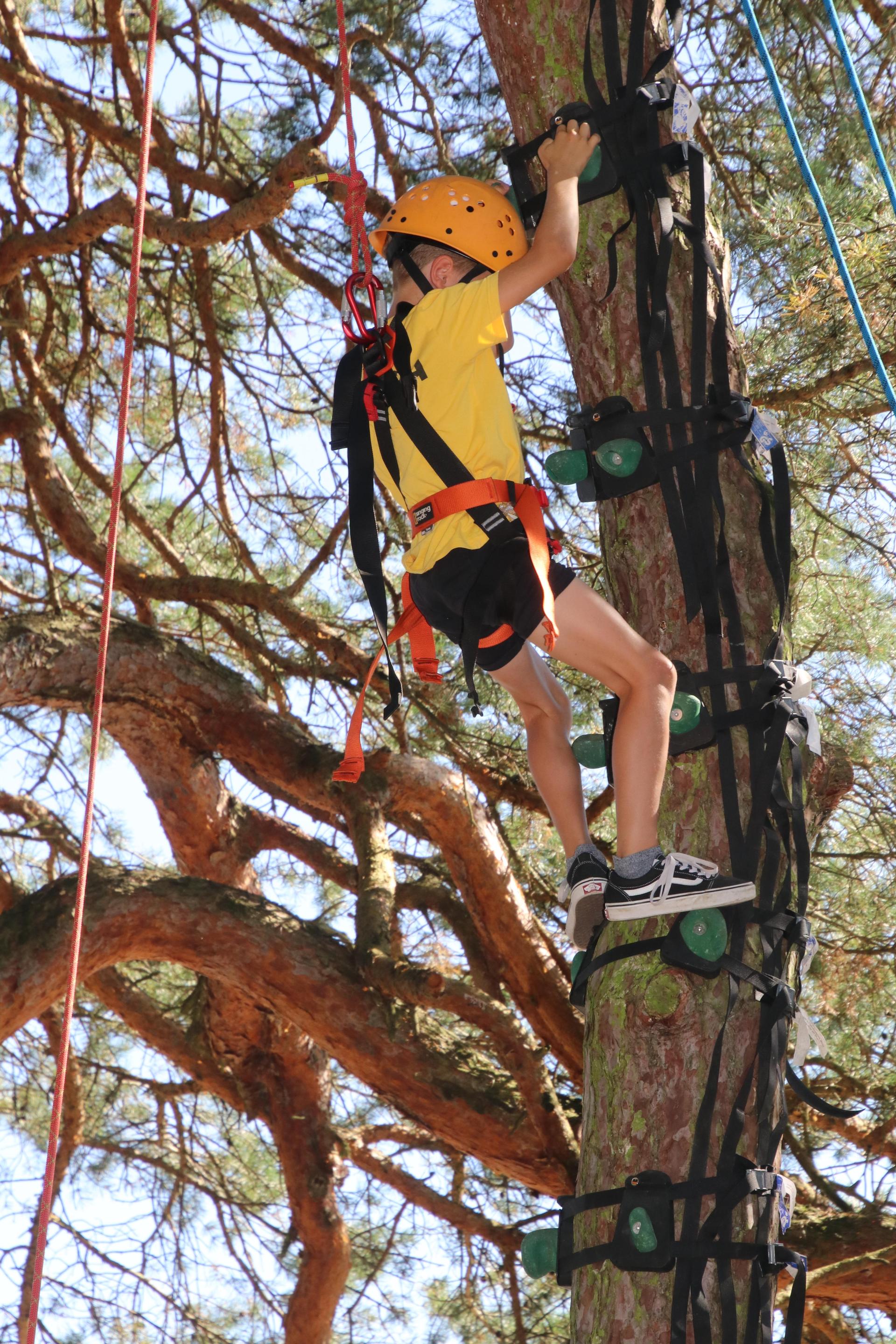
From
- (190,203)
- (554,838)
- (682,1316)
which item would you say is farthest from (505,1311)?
(190,203)

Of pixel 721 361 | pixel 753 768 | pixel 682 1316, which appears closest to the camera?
pixel 682 1316

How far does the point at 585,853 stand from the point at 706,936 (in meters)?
0.43

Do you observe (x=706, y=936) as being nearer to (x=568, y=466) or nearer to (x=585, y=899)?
(x=585, y=899)

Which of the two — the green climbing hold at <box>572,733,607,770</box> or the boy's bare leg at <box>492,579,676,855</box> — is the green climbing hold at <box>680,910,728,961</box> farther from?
the green climbing hold at <box>572,733,607,770</box>

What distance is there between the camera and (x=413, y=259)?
8.53 ft

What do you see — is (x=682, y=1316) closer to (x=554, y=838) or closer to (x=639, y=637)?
(x=639, y=637)

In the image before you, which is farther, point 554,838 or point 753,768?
point 554,838

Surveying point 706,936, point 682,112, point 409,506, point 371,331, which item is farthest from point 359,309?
point 706,936

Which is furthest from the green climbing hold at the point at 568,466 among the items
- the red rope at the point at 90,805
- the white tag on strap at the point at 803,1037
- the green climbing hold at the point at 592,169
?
the white tag on strap at the point at 803,1037

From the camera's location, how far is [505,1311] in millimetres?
5586

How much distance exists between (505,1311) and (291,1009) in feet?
7.88

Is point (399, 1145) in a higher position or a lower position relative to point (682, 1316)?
higher

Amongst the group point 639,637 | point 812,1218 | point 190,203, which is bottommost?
point 812,1218

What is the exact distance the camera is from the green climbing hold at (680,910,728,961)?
2113 millimetres
